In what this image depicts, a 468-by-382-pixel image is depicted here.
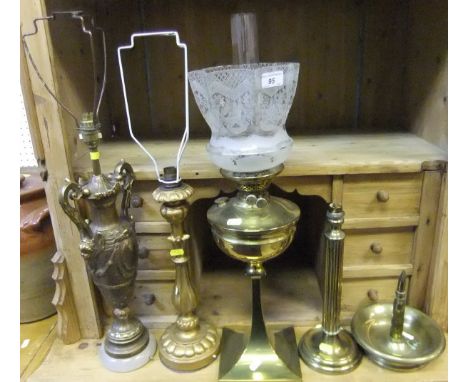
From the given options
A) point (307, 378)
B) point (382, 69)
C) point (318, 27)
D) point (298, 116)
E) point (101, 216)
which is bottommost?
point (307, 378)

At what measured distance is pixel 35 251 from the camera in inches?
45.0

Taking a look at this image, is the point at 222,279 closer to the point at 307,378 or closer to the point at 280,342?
the point at 280,342

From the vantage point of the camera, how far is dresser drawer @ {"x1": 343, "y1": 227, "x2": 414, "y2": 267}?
3.48ft

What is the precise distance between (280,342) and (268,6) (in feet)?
3.32

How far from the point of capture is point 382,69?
4.35ft

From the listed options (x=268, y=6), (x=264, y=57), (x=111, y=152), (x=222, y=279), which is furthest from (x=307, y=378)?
(x=268, y=6)

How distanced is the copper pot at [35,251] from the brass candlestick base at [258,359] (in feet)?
1.89

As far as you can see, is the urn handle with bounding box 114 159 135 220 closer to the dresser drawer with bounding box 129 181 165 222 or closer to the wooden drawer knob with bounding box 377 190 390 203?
the dresser drawer with bounding box 129 181 165 222

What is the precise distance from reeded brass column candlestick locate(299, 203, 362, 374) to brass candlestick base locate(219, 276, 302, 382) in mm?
53

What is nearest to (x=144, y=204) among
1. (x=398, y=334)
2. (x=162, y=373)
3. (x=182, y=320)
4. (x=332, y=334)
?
(x=182, y=320)

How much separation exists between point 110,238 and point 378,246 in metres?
0.68

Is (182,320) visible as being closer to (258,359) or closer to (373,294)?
(258,359)

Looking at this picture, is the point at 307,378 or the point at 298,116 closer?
the point at 307,378

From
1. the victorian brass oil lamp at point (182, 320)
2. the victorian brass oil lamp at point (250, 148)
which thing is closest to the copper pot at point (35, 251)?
the victorian brass oil lamp at point (182, 320)
